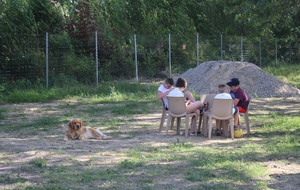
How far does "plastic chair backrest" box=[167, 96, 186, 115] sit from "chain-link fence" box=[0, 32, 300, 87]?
905cm

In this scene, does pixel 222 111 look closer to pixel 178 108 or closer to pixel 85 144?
pixel 178 108

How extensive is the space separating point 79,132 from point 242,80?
34.6ft

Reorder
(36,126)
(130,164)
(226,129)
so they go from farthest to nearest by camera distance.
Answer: (36,126) < (226,129) < (130,164)

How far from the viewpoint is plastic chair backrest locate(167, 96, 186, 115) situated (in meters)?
10.8

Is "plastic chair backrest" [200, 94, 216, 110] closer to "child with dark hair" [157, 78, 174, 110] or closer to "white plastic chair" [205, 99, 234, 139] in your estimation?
"white plastic chair" [205, 99, 234, 139]

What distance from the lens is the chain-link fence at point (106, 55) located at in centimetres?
1911

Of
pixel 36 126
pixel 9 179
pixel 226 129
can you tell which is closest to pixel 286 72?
pixel 226 129

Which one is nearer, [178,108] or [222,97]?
[222,97]

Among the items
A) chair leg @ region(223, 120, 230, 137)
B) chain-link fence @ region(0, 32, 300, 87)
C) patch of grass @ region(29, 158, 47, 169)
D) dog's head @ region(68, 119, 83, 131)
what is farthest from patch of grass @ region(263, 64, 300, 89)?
→ patch of grass @ region(29, 158, 47, 169)

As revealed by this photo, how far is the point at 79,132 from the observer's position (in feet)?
33.7

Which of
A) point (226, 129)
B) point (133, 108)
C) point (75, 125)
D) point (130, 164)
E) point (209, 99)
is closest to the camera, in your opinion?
point (130, 164)

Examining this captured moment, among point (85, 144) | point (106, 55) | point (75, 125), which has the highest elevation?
point (106, 55)

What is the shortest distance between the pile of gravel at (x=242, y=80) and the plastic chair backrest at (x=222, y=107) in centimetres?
850

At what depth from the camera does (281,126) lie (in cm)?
1168
